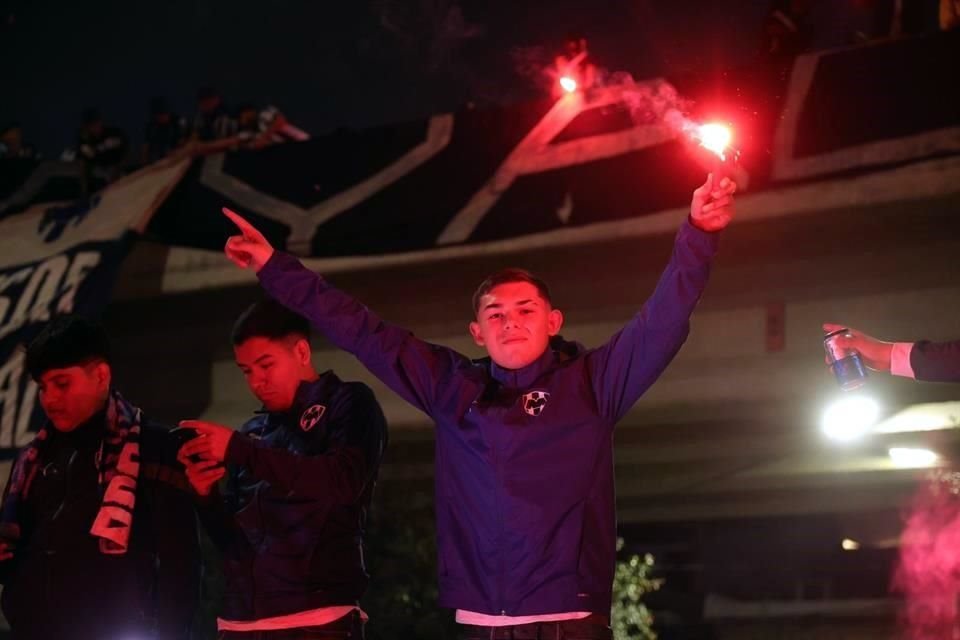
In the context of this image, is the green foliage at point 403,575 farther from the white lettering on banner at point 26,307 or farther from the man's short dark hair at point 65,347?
the man's short dark hair at point 65,347

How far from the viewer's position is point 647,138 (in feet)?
25.1

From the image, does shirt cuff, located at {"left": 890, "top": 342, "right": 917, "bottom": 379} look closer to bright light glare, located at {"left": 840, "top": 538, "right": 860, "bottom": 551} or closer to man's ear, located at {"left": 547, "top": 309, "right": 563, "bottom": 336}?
man's ear, located at {"left": 547, "top": 309, "right": 563, "bottom": 336}

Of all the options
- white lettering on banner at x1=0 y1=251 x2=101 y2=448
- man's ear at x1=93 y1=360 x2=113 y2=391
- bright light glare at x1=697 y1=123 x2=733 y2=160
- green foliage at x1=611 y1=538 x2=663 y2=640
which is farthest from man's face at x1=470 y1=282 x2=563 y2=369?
white lettering on banner at x1=0 y1=251 x2=101 y2=448

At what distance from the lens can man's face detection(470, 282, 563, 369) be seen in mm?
3268

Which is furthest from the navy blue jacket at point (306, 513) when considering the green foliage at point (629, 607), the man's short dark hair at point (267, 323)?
the green foliage at point (629, 607)

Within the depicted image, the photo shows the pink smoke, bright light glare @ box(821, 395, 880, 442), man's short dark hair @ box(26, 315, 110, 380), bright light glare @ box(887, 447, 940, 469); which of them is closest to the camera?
man's short dark hair @ box(26, 315, 110, 380)

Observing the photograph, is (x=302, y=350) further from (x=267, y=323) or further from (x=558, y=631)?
(x=558, y=631)

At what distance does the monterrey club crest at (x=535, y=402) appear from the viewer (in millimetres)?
3156

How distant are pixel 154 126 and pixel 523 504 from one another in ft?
31.0

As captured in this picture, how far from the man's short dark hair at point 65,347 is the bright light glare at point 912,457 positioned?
5.97m

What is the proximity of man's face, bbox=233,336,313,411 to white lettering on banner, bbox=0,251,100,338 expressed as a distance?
531 cm

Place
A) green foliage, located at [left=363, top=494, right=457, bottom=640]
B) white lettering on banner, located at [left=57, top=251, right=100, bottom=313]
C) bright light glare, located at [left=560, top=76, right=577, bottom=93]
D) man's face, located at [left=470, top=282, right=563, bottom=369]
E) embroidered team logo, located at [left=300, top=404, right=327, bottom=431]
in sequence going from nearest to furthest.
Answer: man's face, located at [left=470, top=282, right=563, bottom=369] < embroidered team logo, located at [left=300, top=404, right=327, bottom=431] < green foliage, located at [left=363, top=494, right=457, bottom=640] < bright light glare, located at [left=560, top=76, right=577, bottom=93] < white lettering on banner, located at [left=57, top=251, right=100, bottom=313]

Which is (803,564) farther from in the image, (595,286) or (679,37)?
(679,37)

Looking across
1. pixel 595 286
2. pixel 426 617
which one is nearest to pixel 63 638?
pixel 426 617
